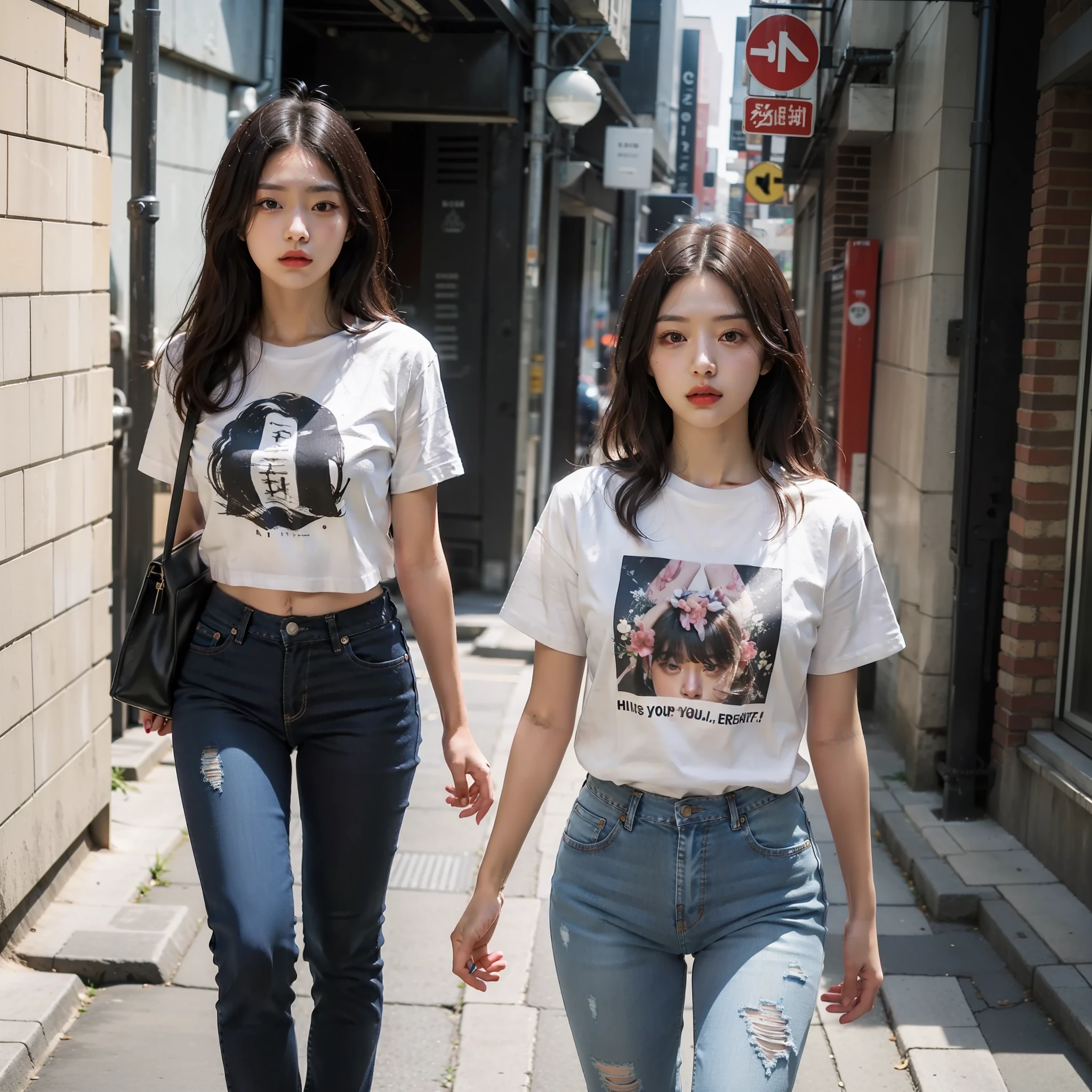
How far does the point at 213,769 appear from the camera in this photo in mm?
2594

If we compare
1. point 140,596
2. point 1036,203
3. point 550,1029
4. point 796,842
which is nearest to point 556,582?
point 796,842

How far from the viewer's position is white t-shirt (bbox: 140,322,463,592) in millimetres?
2709

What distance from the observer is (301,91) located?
2.96 metres

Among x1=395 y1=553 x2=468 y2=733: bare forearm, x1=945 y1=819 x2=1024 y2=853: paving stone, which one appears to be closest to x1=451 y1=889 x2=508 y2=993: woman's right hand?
x1=395 y1=553 x2=468 y2=733: bare forearm

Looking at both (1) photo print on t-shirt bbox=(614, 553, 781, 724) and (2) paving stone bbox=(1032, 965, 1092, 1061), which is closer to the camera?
→ (1) photo print on t-shirt bbox=(614, 553, 781, 724)

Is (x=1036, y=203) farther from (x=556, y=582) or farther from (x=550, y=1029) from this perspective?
(x=556, y=582)

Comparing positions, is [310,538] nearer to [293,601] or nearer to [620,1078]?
[293,601]

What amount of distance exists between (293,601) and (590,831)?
770 millimetres

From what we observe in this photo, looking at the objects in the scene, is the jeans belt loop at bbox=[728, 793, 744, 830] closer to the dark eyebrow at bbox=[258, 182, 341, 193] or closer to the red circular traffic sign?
the dark eyebrow at bbox=[258, 182, 341, 193]

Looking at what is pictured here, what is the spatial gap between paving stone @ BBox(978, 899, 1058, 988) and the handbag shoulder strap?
279cm

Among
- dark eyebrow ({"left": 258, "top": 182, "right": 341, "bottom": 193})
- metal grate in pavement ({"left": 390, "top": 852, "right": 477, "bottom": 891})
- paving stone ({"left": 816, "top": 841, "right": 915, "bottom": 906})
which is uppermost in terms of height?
dark eyebrow ({"left": 258, "top": 182, "right": 341, "bottom": 193})

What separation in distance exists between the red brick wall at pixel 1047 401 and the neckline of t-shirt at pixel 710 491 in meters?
3.31

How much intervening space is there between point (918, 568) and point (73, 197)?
379 centimetres

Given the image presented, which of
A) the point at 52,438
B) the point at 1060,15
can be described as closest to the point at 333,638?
the point at 52,438
